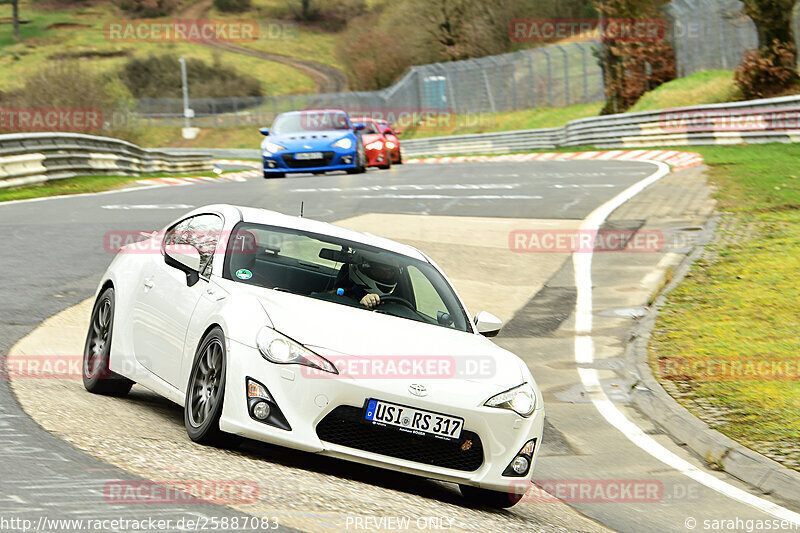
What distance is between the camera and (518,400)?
21.8 feet

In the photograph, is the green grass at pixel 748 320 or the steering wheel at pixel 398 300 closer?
the steering wheel at pixel 398 300

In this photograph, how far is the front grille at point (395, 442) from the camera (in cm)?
621

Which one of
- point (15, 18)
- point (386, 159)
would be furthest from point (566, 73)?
point (15, 18)

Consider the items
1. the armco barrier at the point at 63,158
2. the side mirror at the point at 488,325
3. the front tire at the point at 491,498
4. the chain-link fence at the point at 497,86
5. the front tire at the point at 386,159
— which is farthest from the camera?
the chain-link fence at the point at 497,86

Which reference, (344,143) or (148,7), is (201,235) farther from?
(148,7)

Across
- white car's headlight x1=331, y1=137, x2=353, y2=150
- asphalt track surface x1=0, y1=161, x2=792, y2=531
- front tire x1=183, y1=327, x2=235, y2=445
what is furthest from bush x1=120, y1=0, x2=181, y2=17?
front tire x1=183, y1=327, x2=235, y2=445

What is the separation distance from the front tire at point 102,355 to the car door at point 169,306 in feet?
1.45

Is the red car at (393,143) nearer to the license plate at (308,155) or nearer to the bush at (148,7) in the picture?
the license plate at (308,155)

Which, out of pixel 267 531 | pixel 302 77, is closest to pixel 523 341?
pixel 267 531

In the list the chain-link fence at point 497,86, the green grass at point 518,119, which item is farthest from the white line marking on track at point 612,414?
the chain-link fence at point 497,86

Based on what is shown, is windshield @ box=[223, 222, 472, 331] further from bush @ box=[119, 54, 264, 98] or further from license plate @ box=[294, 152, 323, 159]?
bush @ box=[119, 54, 264, 98]

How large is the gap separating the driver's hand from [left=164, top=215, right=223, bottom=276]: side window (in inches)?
38.8

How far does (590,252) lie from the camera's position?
16.6 metres

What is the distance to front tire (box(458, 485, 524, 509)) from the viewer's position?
6711 mm
